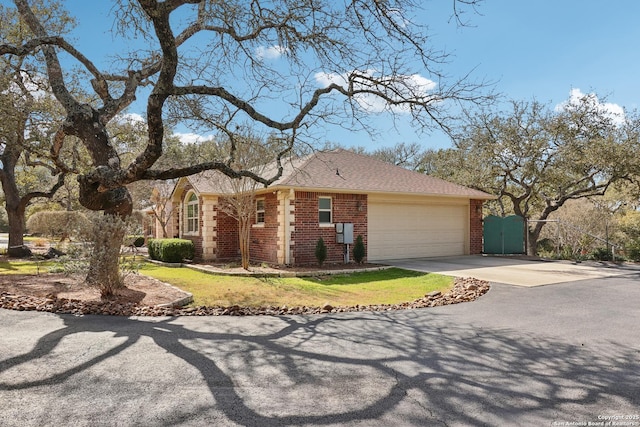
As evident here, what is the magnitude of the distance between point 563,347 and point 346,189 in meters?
9.86

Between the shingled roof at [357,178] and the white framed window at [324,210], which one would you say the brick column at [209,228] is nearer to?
the shingled roof at [357,178]

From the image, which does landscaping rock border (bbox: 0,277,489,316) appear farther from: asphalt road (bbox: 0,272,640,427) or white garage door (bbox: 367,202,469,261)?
white garage door (bbox: 367,202,469,261)

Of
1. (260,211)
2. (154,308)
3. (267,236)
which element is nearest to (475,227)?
(267,236)

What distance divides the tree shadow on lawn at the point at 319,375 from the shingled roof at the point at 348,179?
866cm

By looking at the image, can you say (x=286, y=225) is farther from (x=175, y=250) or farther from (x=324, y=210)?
(x=175, y=250)

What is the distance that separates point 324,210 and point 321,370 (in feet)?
35.1

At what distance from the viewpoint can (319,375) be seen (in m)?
4.17

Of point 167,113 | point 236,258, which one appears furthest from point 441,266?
point 167,113

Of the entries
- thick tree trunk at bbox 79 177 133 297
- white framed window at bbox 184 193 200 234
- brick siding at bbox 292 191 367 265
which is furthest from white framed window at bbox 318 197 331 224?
thick tree trunk at bbox 79 177 133 297

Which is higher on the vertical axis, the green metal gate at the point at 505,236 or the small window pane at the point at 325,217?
the small window pane at the point at 325,217

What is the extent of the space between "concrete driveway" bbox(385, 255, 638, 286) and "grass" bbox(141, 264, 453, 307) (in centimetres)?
111

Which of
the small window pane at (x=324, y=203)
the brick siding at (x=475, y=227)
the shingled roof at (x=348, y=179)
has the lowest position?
the brick siding at (x=475, y=227)

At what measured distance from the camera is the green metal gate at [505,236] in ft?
60.5

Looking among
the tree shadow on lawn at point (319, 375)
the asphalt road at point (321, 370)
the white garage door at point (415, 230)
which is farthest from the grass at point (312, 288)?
the white garage door at point (415, 230)
